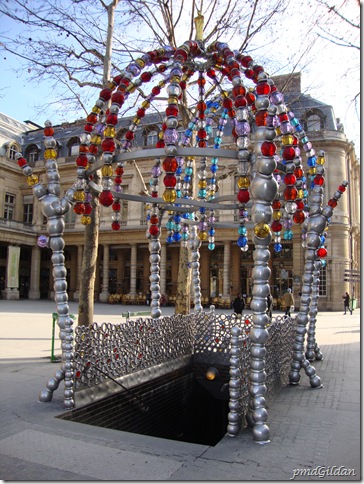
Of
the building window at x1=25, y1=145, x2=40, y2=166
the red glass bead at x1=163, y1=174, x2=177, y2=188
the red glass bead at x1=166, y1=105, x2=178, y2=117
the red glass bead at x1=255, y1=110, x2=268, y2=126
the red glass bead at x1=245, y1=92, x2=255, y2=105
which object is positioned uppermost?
the building window at x1=25, y1=145, x2=40, y2=166

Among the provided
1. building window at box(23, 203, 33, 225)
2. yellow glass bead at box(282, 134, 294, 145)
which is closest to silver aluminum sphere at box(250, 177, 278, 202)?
yellow glass bead at box(282, 134, 294, 145)

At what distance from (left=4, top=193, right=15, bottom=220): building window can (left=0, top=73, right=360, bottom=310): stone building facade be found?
98 millimetres

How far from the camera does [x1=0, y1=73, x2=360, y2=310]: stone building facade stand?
34.6 meters

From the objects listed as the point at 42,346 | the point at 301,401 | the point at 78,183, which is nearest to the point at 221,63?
the point at 78,183

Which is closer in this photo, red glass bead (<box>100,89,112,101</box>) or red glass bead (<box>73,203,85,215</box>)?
red glass bead (<box>100,89,112,101</box>)

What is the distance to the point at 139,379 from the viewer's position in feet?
22.9

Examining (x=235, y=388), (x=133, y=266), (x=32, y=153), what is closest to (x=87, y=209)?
(x=235, y=388)

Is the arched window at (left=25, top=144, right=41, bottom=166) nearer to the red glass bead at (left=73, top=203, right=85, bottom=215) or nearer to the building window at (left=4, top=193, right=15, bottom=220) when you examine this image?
the building window at (left=4, top=193, right=15, bottom=220)

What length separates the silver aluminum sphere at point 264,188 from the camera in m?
5.18

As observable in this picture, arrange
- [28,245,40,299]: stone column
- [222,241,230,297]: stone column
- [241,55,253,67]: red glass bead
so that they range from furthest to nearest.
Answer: [28,245,40,299]: stone column
[222,241,230,297]: stone column
[241,55,253,67]: red glass bead

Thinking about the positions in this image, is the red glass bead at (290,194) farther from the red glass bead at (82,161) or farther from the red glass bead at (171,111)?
the red glass bead at (82,161)

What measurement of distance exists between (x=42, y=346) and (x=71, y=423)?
25.5 ft

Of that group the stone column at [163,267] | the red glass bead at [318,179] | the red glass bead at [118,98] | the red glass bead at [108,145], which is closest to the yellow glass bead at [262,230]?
the red glass bead at [108,145]

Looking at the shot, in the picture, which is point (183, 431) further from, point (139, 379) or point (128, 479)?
point (128, 479)
